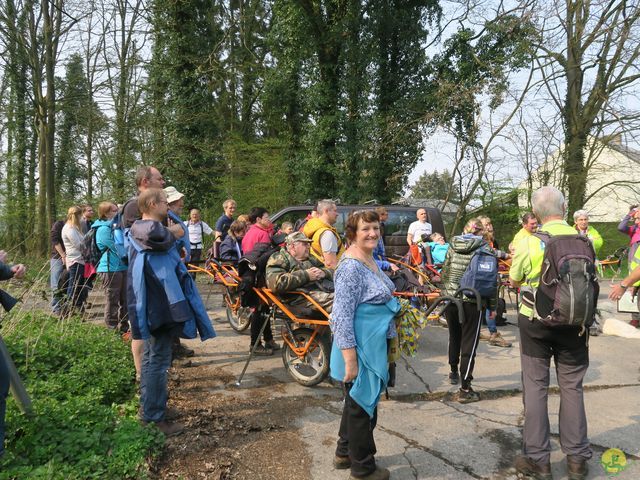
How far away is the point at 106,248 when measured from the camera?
5758mm

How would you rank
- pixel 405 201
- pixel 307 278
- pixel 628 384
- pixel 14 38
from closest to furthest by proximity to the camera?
pixel 307 278, pixel 628 384, pixel 14 38, pixel 405 201

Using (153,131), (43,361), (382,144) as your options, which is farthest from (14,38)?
(43,361)

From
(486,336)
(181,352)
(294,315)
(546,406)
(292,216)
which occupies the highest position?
(292,216)

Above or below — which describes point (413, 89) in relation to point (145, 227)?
above

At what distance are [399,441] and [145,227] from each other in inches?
96.2

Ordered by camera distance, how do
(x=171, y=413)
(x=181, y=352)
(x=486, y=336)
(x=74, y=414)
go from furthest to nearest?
(x=486, y=336), (x=181, y=352), (x=171, y=413), (x=74, y=414)

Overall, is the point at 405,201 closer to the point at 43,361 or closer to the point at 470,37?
the point at 470,37

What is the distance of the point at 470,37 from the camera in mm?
16484

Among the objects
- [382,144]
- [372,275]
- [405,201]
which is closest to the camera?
[372,275]

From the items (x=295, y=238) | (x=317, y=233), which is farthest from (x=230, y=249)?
(x=295, y=238)

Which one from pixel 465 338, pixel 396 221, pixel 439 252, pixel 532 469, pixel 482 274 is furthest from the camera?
pixel 396 221

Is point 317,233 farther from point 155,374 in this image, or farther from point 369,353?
point 369,353

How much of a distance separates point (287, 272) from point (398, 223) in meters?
6.54

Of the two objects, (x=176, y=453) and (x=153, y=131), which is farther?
(x=153, y=131)
